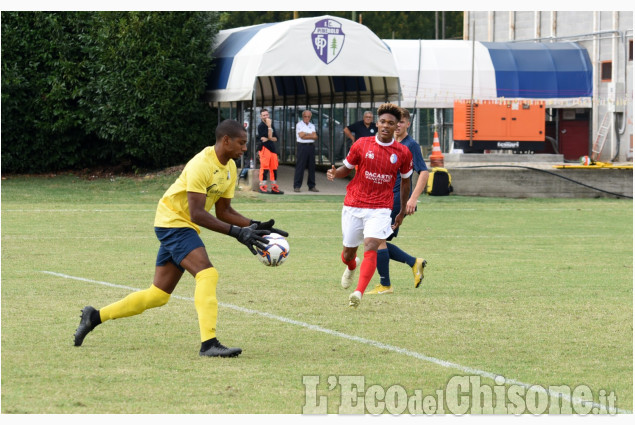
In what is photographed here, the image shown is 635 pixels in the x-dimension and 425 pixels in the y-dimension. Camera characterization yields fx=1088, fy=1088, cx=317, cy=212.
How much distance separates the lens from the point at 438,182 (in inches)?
1069

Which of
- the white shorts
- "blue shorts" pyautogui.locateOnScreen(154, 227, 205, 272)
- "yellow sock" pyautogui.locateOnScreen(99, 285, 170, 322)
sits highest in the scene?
"blue shorts" pyautogui.locateOnScreen(154, 227, 205, 272)

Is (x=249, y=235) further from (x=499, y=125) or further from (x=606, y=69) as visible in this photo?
(x=606, y=69)

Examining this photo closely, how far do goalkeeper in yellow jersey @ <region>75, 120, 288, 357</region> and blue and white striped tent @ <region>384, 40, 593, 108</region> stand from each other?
30.8 metres

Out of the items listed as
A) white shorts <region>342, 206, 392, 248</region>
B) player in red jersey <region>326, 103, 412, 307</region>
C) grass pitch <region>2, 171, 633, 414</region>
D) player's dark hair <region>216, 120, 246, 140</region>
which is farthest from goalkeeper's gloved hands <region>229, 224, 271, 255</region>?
white shorts <region>342, 206, 392, 248</region>

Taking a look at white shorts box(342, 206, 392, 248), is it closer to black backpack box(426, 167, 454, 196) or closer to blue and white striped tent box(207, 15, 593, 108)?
black backpack box(426, 167, 454, 196)

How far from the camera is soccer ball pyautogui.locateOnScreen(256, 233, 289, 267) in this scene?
26.8 feet

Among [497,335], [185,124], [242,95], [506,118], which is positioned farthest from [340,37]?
[497,335]

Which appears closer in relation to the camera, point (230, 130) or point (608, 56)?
point (230, 130)

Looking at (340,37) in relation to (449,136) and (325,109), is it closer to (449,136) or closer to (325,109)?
(325,109)

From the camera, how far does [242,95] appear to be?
28.3 metres

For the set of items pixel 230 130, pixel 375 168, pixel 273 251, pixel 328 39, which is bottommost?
pixel 273 251

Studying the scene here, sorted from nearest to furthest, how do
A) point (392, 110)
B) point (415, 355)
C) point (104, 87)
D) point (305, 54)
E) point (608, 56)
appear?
point (415, 355) < point (392, 110) < point (305, 54) < point (104, 87) < point (608, 56)

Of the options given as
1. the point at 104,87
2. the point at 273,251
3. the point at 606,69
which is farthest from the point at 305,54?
the point at 606,69

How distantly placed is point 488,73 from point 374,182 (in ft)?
99.1
